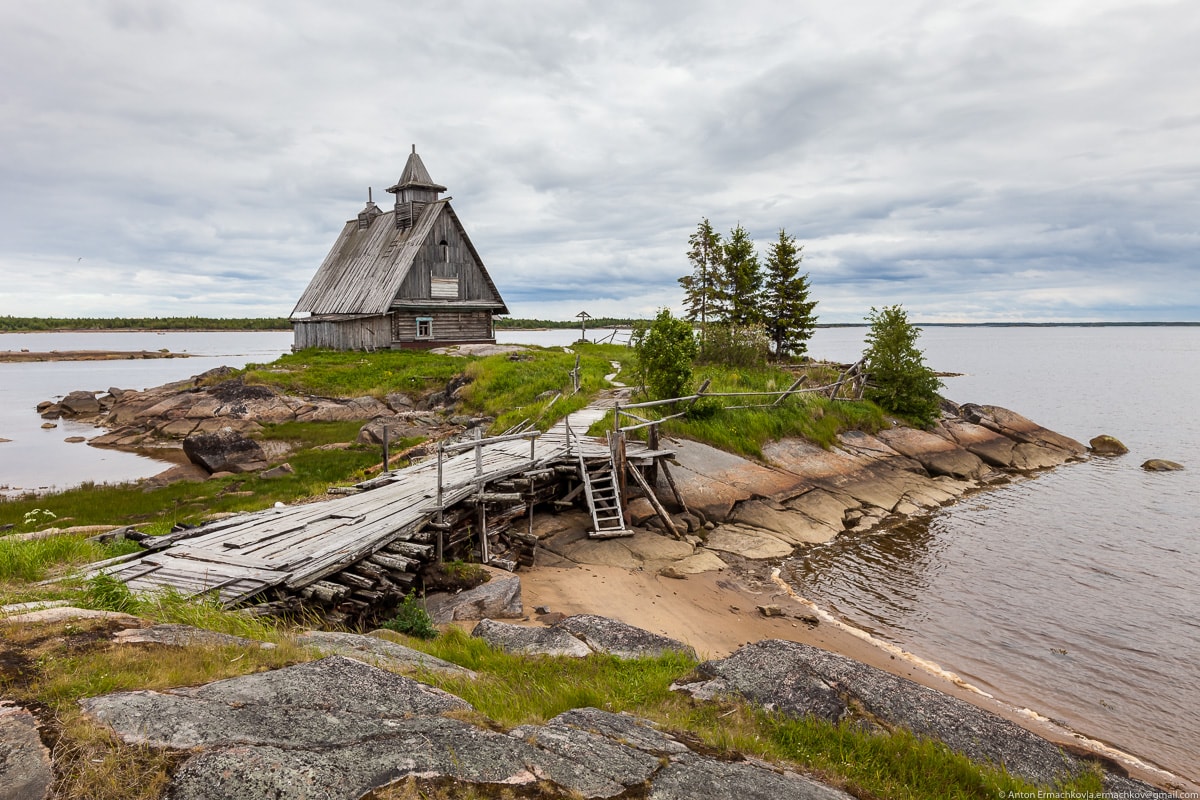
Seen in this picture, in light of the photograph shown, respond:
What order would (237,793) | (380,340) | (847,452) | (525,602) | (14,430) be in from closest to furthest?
(237,793) → (525,602) → (847,452) → (14,430) → (380,340)

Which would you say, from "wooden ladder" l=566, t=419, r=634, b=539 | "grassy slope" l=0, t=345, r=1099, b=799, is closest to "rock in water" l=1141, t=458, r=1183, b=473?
A: "wooden ladder" l=566, t=419, r=634, b=539

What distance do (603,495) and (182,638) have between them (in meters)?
12.4

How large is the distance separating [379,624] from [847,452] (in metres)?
19.0

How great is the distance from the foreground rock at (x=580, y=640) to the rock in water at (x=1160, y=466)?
29873 mm

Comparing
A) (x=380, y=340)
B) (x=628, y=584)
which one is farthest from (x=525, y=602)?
(x=380, y=340)

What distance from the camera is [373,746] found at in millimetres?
5098

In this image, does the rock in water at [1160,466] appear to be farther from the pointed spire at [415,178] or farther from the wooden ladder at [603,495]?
the pointed spire at [415,178]

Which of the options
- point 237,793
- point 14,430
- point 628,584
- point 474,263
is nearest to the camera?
point 237,793

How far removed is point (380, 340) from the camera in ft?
133

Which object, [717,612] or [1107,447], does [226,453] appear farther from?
[1107,447]

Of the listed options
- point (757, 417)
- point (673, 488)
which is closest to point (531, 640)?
point (673, 488)

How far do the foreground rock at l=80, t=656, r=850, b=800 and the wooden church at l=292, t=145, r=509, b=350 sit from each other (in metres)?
35.6

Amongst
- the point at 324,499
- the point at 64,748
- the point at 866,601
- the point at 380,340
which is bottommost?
the point at 866,601

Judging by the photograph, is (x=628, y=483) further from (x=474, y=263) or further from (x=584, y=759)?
(x=474, y=263)
